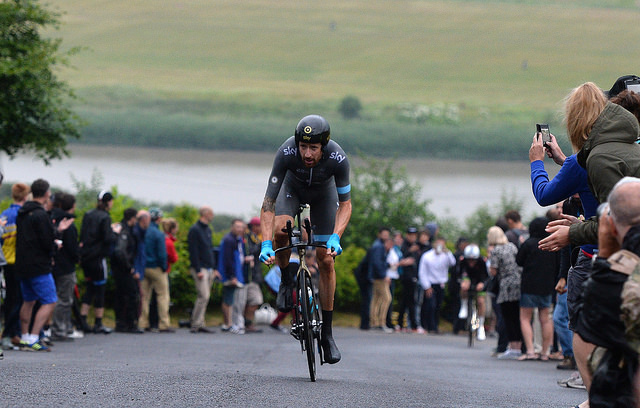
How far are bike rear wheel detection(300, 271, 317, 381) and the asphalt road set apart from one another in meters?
0.22

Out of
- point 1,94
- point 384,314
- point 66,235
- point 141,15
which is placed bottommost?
point 384,314

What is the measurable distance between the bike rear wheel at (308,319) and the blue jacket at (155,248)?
10050 millimetres

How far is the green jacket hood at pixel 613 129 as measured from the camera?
6.83 m

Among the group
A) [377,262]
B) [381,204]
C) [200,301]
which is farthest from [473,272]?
[381,204]

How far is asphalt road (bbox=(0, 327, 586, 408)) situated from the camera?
8.04m

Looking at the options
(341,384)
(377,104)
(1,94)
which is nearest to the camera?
(341,384)

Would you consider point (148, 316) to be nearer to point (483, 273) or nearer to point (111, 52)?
point (483, 273)

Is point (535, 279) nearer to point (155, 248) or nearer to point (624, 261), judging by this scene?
point (155, 248)

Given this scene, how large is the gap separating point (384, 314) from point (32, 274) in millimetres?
12814

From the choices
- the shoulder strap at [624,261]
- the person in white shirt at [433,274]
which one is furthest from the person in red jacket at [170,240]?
the shoulder strap at [624,261]

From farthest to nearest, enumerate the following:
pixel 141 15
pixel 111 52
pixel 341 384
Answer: pixel 141 15, pixel 111 52, pixel 341 384

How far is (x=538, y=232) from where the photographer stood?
1555cm

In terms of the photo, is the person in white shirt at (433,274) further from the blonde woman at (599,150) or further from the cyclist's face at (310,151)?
the blonde woman at (599,150)

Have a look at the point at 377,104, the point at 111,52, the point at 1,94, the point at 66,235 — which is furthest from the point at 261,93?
the point at 66,235
